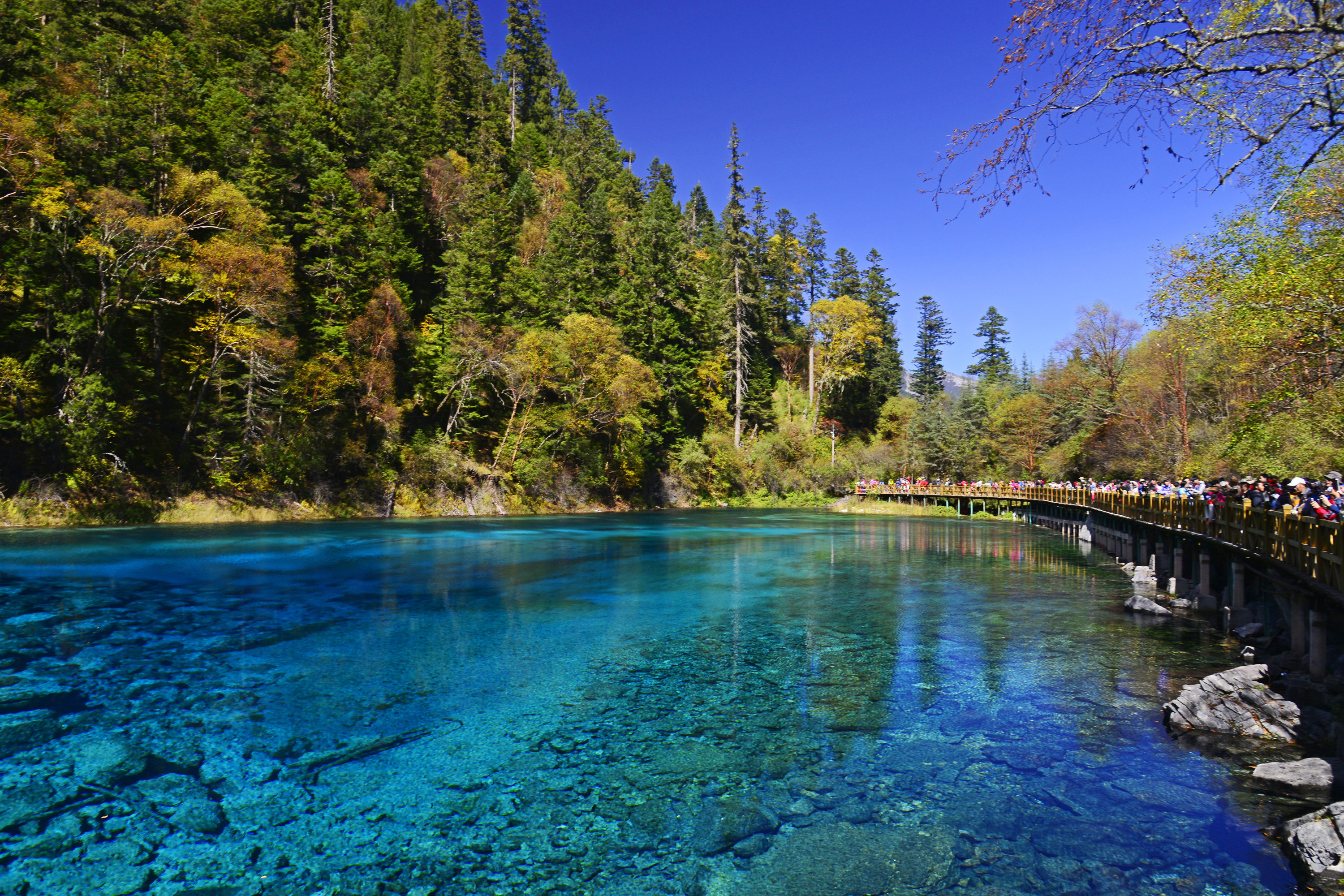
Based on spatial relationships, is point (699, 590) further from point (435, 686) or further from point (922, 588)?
point (435, 686)

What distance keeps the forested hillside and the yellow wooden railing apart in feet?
109

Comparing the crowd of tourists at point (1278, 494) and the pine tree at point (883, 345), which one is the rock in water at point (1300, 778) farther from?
the pine tree at point (883, 345)

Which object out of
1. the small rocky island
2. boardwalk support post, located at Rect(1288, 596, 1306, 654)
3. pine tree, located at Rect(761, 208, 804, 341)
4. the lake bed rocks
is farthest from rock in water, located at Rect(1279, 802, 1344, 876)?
pine tree, located at Rect(761, 208, 804, 341)

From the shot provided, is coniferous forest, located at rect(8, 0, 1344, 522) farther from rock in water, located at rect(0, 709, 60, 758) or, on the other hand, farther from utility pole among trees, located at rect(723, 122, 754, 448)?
rock in water, located at rect(0, 709, 60, 758)

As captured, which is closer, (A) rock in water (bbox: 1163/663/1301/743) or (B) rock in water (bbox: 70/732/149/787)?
(B) rock in water (bbox: 70/732/149/787)

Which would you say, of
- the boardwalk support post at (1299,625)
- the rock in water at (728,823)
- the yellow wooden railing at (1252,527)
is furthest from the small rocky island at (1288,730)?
the rock in water at (728,823)

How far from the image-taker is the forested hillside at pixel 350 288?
99.7 ft

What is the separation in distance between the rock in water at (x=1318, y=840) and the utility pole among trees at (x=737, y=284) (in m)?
59.1

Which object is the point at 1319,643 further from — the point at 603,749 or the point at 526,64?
the point at 526,64

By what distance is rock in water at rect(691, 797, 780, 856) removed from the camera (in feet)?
20.4

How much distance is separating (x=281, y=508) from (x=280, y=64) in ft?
105

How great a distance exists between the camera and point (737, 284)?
6675 cm

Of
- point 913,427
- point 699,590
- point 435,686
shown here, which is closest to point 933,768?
point 435,686

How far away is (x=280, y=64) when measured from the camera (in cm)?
4722
